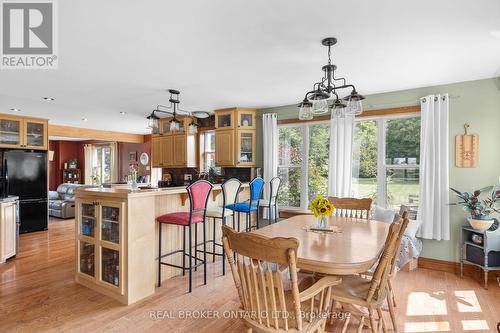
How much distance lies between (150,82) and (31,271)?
2.79m

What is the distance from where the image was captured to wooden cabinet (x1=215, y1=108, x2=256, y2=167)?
16.4 feet

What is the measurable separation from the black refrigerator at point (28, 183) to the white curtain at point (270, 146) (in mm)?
4615

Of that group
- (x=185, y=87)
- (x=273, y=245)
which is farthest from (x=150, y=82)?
(x=273, y=245)

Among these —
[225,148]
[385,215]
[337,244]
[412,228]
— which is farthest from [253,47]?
[412,228]

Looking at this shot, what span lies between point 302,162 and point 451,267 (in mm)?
2519

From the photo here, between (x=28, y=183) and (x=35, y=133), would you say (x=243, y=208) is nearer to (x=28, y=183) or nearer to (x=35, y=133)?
(x=28, y=183)

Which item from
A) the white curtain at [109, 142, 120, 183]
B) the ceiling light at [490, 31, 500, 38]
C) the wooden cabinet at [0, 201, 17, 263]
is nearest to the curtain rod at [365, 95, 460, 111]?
the ceiling light at [490, 31, 500, 38]

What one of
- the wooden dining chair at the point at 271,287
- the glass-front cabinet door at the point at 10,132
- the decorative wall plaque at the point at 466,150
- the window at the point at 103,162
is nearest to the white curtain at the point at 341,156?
the decorative wall plaque at the point at 466,150

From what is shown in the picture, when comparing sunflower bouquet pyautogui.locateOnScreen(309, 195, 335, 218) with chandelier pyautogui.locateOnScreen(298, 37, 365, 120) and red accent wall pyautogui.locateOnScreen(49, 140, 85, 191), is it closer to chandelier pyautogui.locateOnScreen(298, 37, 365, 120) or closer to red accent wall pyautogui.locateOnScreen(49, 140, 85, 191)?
chandelier pyautogui.locateOnScreen(298, 37, 365, 120)

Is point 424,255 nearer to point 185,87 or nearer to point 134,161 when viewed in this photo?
point 185,87

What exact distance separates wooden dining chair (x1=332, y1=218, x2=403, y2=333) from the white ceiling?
1.56 metres

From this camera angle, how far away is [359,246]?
1823 millimetres

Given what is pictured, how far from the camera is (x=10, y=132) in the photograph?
5.42 meters

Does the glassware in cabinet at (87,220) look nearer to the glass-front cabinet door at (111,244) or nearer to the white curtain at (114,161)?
the glass-front cabinet door at (111,244)
